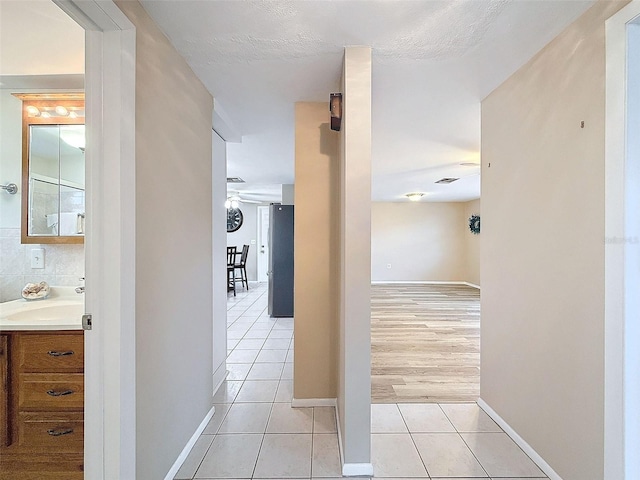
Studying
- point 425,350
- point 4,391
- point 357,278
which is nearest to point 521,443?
point 357,278

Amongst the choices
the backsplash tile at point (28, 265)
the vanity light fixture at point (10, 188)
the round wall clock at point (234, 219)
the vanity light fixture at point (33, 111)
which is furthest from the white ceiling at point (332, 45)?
the round wall clock at point (234, 219)

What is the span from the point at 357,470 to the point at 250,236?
25.2ft

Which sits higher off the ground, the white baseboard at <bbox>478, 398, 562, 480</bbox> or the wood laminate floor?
the white baseboard at <bbox>478, 398, 562, 480</bbox>

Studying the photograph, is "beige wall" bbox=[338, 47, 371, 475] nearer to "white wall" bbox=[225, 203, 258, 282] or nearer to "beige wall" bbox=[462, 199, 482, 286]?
"beige wall" bbox=[462, 199, 482, 286]

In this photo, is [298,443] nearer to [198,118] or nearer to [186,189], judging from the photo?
[186,189]

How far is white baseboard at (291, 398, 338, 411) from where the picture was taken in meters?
2.24

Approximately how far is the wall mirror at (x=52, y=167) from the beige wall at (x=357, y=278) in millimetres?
1566

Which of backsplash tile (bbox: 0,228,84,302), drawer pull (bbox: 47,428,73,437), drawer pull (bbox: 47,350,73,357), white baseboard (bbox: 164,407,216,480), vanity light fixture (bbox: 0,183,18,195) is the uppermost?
vanity light fixture (bbox: 0,183,18,195)

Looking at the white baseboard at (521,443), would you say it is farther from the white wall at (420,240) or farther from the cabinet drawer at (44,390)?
the white wall at (420,240)

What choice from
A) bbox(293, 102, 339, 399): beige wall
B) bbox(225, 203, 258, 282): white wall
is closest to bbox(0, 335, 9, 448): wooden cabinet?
bbox(293, 102, 339, 399): beige wall

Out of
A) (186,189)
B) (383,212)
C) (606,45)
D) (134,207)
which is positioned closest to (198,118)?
(186,189)

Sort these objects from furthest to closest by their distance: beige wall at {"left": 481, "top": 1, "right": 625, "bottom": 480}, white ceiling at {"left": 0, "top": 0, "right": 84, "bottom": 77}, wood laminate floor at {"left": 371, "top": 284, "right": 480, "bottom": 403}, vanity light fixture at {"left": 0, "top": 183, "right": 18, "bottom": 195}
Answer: wood laminate floor at {"left": 371, "top": 284, "right": 480, "bottom": 403} → vanity light fixture at {"left": 0, "top": 183, "right": 18, "bottom": 195} → white ceiling at {"left": 0, "top": 0, "right": 84, "bottom": 77} → beige wall at {"left": 481, "top": 1, "right": 625, "bottom": 480}

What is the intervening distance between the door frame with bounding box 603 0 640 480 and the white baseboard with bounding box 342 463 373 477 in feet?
3.28

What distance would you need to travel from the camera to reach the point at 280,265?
191 inches
